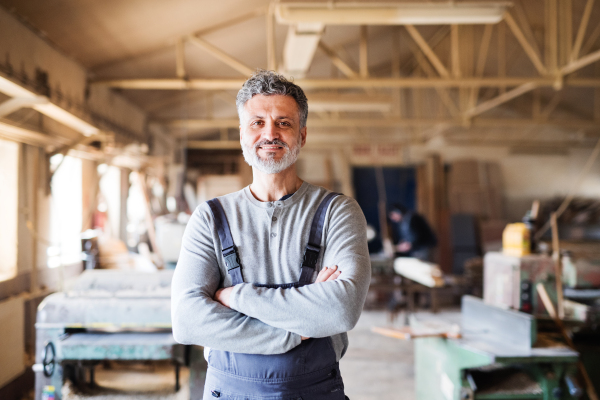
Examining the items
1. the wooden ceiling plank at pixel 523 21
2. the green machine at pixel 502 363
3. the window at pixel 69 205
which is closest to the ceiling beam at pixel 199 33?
the window at pixel 69 205

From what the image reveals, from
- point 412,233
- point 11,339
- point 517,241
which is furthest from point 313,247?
point 412,233

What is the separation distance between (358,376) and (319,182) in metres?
8.02

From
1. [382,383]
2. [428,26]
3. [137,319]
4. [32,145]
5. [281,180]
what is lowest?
[382,383]

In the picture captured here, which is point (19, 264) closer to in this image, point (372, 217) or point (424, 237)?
point (424, 237)

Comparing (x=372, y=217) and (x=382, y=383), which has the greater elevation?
(x=372, y=217)

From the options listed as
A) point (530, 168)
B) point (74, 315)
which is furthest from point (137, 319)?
point (530, 168)

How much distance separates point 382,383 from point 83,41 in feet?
17.1

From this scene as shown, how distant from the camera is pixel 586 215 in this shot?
1155cm

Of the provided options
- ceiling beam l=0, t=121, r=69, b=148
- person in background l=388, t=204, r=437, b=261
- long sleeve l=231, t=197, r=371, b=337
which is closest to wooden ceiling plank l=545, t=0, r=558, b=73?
person in background l=388, t=204, r=437, b=261

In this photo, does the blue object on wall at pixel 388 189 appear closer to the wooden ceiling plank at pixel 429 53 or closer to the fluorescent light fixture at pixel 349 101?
the fluorescent light fixture at pixel 349 101

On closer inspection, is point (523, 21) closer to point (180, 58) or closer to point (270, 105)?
point (180, 58)

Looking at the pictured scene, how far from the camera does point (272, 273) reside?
5.06ft

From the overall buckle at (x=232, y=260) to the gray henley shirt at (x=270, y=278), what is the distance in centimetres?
2

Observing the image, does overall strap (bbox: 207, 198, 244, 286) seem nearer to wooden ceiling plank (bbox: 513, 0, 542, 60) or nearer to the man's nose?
the man's nose
